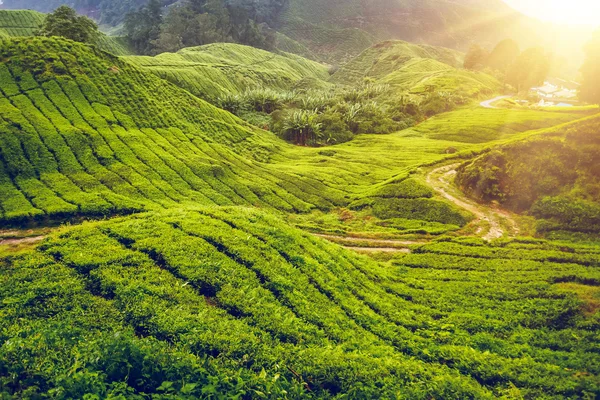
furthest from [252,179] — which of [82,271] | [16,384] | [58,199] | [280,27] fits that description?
[280,27]

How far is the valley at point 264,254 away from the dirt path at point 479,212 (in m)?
0.22

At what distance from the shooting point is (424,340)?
42.1 ft

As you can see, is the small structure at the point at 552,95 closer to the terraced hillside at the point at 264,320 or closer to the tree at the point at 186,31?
the terraced hillside at the point at 264,320

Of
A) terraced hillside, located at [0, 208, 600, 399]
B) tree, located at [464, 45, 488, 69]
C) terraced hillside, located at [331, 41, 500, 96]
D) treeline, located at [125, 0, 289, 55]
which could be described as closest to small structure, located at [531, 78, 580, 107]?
terraced hillside, located at [331, 41, 500, 96]

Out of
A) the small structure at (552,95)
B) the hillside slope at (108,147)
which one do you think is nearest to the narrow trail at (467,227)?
the hillside slope at (108,147)

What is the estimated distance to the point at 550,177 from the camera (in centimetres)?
2794

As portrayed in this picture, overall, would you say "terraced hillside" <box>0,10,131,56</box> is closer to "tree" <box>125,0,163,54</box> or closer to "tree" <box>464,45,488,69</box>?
"tree" <box>125,0,163,54</box>

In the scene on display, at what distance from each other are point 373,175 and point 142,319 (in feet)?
111

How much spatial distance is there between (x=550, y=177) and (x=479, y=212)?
5726 millimetres

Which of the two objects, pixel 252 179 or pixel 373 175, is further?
pixel 373 175

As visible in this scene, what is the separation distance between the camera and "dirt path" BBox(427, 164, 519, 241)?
2557cm

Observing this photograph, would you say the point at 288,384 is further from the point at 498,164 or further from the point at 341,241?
the point at 498,164

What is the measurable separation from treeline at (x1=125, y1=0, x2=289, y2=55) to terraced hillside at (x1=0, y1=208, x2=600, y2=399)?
385ft

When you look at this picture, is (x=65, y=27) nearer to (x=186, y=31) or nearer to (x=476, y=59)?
(x=186, y=31)
